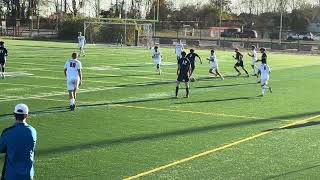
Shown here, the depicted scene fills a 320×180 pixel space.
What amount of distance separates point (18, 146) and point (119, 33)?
61.6 m

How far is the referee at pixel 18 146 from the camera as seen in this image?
6473 millimetres

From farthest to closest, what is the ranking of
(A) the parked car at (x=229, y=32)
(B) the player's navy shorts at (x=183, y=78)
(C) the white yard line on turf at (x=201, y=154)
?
(A) the parked car at (x=229, y=32), (B) the player's navy shorts at (x=183, y=78), (C) the white yard line on turf at (x=201, y=154)

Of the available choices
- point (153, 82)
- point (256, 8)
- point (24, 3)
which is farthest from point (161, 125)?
point (256, 8)

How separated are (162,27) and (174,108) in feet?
263

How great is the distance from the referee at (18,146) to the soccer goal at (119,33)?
57127 millimetres

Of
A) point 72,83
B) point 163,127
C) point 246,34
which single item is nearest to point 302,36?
point 246,34

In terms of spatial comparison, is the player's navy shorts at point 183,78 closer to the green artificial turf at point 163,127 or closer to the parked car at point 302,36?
the green artificial turf at point 163,127

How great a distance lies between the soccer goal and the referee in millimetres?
57127

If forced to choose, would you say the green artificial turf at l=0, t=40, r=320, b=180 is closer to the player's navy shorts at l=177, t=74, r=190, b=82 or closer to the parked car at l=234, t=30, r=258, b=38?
the player's navy shorts at l=177, t=74, r=190, b=82

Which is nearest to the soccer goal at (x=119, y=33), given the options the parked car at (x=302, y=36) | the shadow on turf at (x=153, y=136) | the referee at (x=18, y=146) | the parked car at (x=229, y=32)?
the parked car at (x=229, y=32)

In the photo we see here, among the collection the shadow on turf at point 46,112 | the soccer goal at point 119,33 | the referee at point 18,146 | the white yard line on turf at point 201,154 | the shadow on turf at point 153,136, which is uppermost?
the soccer goal at point 119,33

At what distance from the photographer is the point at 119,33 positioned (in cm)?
6756

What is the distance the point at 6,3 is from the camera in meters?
104

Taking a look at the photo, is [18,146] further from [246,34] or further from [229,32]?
[229,32]
